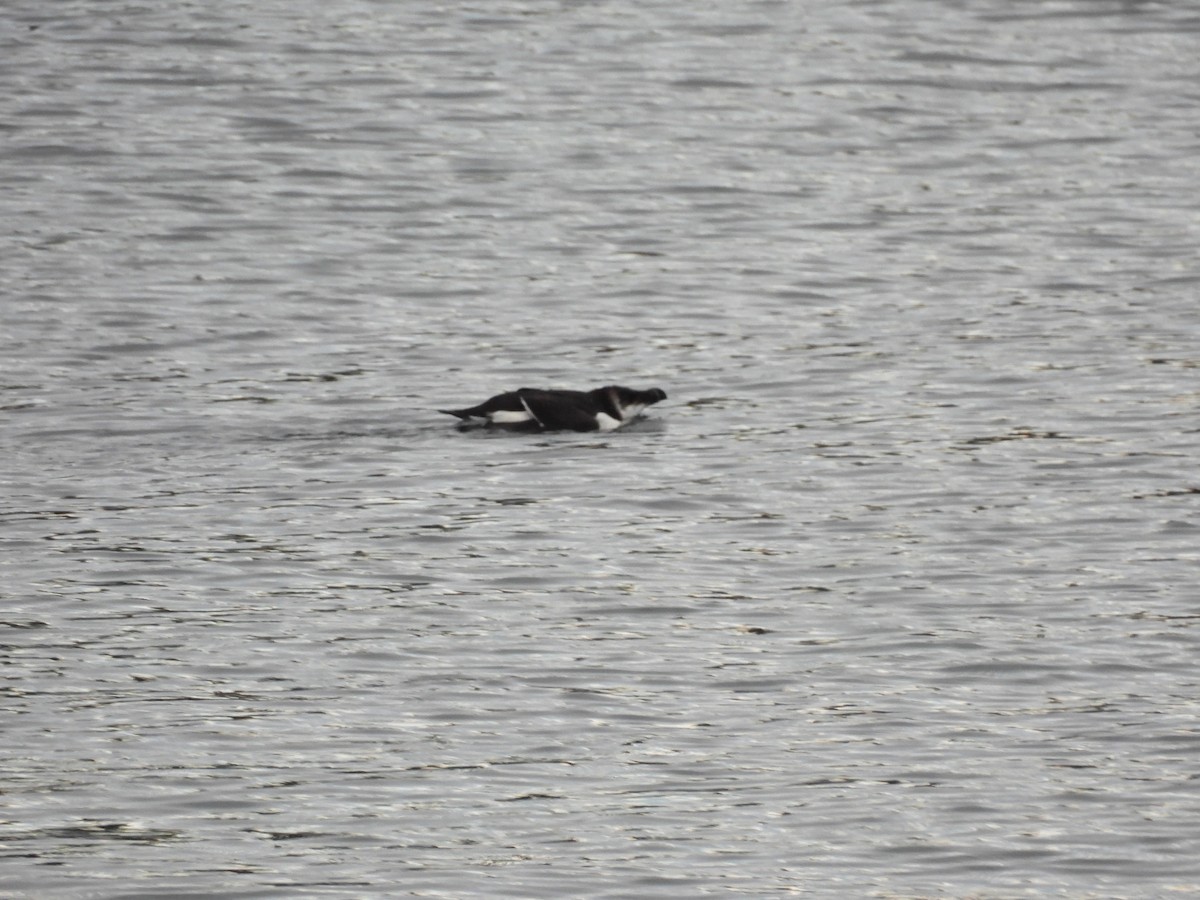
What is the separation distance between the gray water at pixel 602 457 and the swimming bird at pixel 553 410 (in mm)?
144

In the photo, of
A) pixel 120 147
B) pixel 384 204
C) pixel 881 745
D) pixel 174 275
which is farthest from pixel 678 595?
pixel 120 147

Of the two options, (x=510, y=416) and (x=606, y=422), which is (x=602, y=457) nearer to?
(x=606, y=422)

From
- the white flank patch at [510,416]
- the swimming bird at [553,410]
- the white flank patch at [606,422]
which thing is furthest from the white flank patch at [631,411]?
the white flank patch at [510,416]

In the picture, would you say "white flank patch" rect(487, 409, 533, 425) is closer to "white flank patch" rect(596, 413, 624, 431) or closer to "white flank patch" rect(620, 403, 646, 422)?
"white flank patch" rect(596, 413, 624, 431)

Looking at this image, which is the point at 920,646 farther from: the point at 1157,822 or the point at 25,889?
the point at 25,889

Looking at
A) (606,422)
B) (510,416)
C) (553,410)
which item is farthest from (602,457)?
(510,416)

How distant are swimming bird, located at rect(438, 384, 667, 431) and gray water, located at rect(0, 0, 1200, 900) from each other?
14 cm

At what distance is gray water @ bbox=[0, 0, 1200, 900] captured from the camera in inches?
378

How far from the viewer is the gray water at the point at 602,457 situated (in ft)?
31.5

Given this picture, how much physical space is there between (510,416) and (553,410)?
306 millimetres

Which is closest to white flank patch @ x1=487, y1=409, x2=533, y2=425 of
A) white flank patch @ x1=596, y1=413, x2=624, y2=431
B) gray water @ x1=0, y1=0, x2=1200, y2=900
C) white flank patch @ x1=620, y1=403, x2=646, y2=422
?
gray water @ x1=0, y1=0, x2=1200, y2=900

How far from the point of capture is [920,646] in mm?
11633

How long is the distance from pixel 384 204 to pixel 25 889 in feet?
50.3

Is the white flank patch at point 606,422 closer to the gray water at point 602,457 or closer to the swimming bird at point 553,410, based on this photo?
the swimming bird at point 553,410
